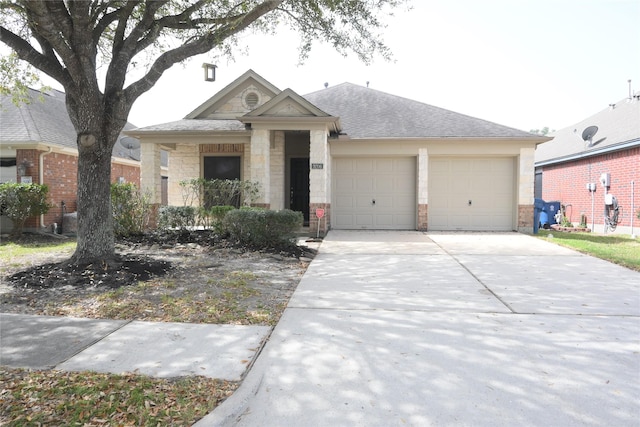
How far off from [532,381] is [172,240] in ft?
29.6

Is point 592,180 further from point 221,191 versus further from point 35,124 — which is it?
point 35,124

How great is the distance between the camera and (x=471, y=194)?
1394 centimetres

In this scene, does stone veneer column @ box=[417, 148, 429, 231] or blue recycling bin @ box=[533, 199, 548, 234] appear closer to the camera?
blue recycling bin @ box=[533, 199, 548, 234]

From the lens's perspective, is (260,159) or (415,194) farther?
(415,194)

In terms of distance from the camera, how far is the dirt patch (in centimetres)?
466

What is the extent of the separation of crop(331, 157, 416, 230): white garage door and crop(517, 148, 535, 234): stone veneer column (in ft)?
11.4

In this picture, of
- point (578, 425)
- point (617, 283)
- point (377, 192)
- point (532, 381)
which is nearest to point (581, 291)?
point (617, 283)

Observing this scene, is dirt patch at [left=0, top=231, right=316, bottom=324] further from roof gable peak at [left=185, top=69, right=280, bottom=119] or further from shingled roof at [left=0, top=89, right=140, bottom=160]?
roof gable peak at [left=185, top=69, right=280, bottom=119]

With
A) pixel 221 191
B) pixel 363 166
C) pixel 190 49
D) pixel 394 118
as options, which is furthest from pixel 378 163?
pixel 190 49

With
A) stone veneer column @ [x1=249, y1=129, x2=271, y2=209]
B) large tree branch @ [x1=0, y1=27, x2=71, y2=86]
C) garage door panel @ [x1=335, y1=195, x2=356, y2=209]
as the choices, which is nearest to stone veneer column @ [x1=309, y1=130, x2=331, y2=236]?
stone veneer column @ [x1=249, y1=129, x2=271, y2=209]

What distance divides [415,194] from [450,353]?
35.4 ft

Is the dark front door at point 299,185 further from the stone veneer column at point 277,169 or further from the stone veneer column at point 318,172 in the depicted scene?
the stone veneer column at point 318,172

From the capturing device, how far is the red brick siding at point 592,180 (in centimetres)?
Result: 1358

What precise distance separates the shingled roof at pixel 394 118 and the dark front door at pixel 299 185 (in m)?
1.98
